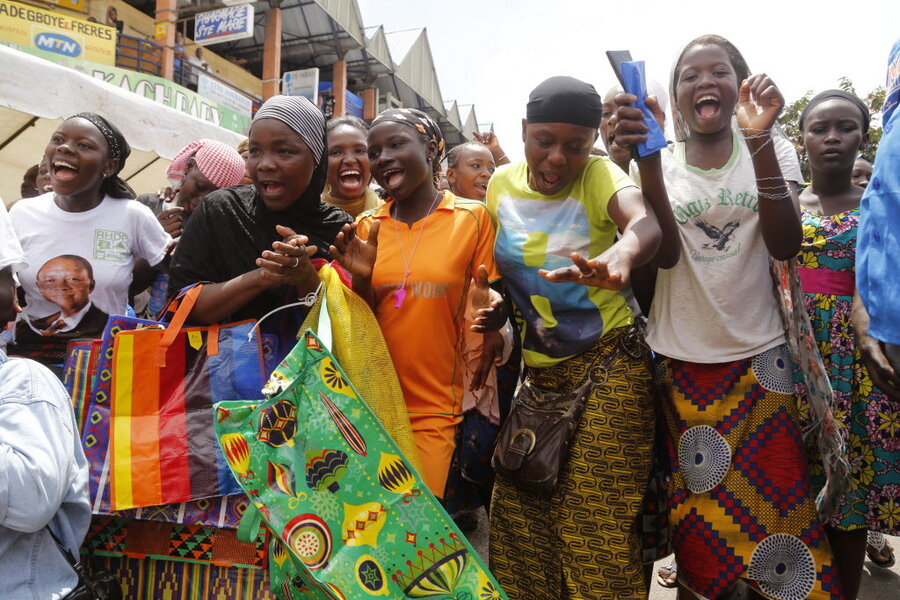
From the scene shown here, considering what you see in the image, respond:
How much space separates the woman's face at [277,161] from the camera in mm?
2141

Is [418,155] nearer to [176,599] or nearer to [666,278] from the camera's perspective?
[666,278]

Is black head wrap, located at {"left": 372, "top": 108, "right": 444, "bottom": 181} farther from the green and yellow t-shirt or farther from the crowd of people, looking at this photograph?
the green and yellow t-shirt

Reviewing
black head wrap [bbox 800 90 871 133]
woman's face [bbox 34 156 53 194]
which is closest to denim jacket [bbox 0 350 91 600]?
woman's face [bbox 34 156 53 194]

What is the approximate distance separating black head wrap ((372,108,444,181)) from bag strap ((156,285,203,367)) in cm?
85

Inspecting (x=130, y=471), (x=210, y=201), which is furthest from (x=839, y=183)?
(x=130, y=471)

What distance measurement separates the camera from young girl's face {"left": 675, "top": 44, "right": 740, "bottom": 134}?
2.07m

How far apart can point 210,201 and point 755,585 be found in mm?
2188

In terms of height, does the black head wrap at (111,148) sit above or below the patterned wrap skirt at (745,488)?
above

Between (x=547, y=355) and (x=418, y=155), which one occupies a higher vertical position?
(x=418, y=155)

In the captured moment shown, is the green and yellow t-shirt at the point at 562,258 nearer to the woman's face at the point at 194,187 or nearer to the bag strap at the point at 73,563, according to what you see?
the bag strap at the point at 73,563

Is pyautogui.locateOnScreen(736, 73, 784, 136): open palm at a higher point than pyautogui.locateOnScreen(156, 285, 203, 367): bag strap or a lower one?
higher

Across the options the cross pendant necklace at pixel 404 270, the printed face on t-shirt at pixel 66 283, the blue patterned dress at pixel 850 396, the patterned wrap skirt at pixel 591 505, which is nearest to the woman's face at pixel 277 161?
the cross pendant necklace at pixel 404 270

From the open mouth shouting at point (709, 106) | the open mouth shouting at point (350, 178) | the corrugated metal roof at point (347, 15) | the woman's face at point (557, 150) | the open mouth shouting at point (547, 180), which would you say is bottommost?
the open mouth shouting at point (350, 178)

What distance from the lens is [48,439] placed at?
1.60m
